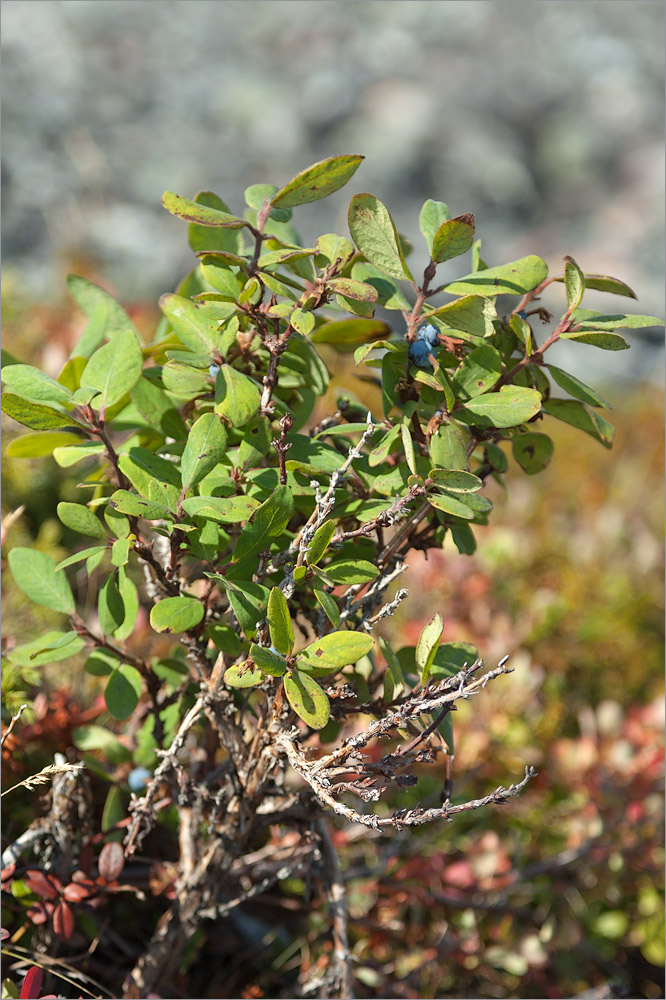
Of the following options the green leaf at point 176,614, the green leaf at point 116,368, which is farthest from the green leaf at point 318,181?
the green leaf at point 176,614

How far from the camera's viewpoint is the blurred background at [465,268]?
59.4 inches

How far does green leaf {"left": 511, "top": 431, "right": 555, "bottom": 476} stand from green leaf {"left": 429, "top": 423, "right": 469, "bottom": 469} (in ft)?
0.52

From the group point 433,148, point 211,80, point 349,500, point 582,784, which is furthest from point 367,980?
point 211,80

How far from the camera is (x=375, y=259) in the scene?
2.71 feet

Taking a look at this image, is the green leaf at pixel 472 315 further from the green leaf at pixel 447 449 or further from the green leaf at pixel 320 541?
the green leaf at pixel 320 541

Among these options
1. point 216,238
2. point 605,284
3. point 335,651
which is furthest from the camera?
point 216,238

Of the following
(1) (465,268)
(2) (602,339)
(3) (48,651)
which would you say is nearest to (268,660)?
(3) (48,651)

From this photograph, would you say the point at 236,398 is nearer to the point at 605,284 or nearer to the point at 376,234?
the point at 376,234

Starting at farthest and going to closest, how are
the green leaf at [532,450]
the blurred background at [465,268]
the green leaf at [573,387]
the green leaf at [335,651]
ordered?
the blurred background at [465,268] < the green leaf at [532,450] < the green leaf at [573,387] < the green leaf at [335,651]

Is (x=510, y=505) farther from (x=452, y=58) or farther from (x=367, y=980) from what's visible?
(x=452, y=58)

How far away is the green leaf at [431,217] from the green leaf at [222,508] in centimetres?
34

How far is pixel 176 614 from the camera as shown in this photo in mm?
827

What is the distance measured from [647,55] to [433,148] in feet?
9.95

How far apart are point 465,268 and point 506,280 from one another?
6.36 m
